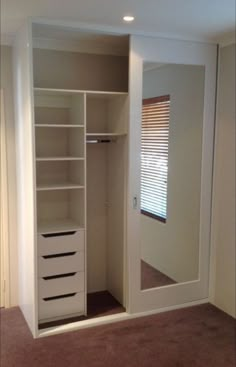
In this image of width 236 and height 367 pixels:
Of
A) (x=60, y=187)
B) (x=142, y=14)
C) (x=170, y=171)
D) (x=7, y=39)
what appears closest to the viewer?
(x=142, y=14)

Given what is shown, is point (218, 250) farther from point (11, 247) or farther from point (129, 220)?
point (11, 247)

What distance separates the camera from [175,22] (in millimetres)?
2867

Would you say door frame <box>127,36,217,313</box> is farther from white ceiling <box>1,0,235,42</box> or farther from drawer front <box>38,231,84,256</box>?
drawer front <box>38,231,84,256</box>

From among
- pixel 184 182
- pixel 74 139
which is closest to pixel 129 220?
pixel 184 182

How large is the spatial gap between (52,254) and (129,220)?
2.32ft

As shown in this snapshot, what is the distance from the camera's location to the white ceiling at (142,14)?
243 cm

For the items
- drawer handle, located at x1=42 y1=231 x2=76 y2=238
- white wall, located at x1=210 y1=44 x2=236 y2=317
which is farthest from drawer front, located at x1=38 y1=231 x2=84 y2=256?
white wall, located at x1=210 y1=44 x2=236 y2=317

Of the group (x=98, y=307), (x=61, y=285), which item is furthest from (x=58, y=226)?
(x=98, y=307)

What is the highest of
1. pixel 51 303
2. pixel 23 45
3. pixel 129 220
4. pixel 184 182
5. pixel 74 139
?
pixel 23 45

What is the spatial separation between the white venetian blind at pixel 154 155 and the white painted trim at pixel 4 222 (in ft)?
4.03

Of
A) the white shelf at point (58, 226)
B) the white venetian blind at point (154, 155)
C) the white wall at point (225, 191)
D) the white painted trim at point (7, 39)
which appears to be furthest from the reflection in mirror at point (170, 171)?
the white painted trim at point (7, 39)

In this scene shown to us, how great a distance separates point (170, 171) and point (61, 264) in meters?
1.25

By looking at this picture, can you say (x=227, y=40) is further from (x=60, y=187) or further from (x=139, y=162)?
(x=60, y=187)

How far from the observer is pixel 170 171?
3402mm
